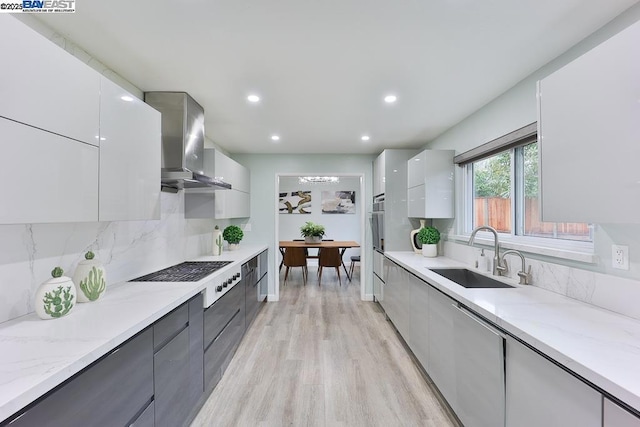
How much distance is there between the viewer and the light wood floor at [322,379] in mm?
1863

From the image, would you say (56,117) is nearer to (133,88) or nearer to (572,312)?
(133,88)

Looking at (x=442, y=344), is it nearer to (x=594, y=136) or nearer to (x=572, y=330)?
(x=572, y=330)

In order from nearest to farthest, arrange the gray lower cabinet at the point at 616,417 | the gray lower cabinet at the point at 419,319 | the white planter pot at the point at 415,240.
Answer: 1. the gray lower cabinet at the point at 616,417
2. the gray lower cabinet at the point at 419,319
3. the white planter pot at the point at 415,240

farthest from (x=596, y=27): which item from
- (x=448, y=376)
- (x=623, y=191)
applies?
(x=448, y=376)

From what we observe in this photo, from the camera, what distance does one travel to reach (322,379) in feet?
7.52

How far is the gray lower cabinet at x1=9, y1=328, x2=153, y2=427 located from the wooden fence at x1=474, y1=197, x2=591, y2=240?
209 centimetres

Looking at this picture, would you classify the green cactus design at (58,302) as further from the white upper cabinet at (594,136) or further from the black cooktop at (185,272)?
the white upper cabinet at (594,136)

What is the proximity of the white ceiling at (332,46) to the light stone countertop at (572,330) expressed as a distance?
1.48 m

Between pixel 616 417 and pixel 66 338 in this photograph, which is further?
pixel 66 338

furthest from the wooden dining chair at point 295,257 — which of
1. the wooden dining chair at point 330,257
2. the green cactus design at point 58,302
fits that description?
the green cactus design at point 58,302

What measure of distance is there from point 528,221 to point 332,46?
197 centimetres

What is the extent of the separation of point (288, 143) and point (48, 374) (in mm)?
3346

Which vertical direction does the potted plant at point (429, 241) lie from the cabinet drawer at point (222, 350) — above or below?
above

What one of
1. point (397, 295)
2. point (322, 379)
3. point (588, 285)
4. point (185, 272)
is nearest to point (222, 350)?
point (185, 272)
